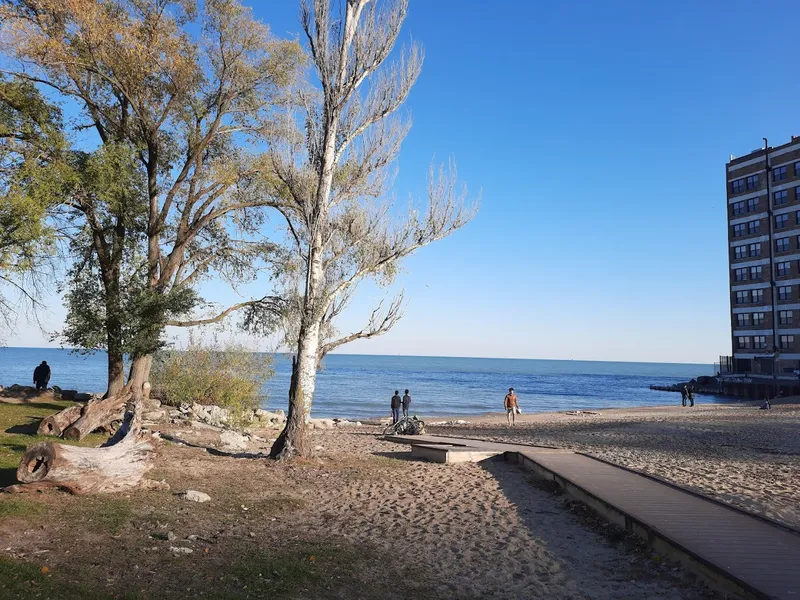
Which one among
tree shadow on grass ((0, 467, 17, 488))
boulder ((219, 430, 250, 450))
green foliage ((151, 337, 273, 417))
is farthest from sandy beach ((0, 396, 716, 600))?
green foliage ((151, 337, 273, 417))

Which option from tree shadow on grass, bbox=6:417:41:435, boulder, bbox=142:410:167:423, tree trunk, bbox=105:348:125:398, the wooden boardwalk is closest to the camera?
the wooden boardwalk

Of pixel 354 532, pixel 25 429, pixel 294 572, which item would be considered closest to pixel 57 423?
pixel 25 429

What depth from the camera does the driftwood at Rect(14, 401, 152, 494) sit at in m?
8.57

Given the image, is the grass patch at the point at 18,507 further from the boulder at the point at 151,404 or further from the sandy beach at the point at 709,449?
the boulder at the point at 151,404

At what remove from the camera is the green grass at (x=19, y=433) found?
35.2 feet

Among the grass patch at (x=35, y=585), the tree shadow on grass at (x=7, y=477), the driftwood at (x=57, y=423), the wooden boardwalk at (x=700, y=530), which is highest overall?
the driftwood at (x=57, y=423)

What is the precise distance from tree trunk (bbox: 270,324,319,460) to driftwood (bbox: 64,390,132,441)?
4.79 meters

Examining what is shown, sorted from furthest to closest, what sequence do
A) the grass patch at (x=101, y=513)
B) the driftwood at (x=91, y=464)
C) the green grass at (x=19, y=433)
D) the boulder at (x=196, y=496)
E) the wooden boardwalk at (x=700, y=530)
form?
the green grass at (x=19, y=433) < the boulder at (x=196, y=496) < the driftwood at (x=91, y=464) < the grass patch at (x=101, y=513) < the wooden boardwalk at (x=700, y=530)

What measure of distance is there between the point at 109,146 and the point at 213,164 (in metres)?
3.69

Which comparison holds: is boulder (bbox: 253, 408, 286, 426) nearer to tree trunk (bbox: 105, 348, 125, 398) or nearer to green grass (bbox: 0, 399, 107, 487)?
tree trunk (bbox: 105, 348, 125, 398)

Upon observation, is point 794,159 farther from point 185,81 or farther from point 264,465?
point 264,465

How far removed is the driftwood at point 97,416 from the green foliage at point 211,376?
20.7 feet

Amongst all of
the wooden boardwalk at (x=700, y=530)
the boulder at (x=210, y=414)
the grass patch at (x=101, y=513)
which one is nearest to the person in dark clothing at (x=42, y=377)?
the boulder at (x=210, y=414)

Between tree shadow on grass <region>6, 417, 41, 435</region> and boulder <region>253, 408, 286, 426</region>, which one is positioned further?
boulder <region>253, 408, 286, 426</region>
